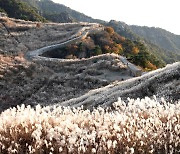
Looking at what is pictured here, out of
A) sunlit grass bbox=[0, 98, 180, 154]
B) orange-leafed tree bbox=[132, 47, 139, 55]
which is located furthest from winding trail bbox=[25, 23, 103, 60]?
sunlit grass bbox=[0, 98, 180, 154]

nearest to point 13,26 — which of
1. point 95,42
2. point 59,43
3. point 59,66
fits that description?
point 59,43

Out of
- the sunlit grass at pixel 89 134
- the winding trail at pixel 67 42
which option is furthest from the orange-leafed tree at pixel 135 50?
the sunlit grass at pixel 89 134

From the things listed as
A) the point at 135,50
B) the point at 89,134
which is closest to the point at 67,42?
the point at 135,50

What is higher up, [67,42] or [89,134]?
[89,134]

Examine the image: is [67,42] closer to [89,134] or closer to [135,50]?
[135,50]

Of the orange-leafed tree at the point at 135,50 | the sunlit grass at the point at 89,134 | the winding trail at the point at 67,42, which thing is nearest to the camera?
the sunlit grass at the point at 89,134

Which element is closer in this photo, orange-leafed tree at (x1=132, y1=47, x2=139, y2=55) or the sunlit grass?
the sunlit grass

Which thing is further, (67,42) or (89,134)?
(67,42)

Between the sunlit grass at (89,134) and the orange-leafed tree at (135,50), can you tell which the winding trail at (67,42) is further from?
the sunlit grass at (89,134)

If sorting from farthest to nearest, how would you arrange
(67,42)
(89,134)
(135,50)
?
(135,50)
(67,42)
(89,134)

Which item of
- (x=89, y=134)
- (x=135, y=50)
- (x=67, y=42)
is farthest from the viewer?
(x=135, y=50)

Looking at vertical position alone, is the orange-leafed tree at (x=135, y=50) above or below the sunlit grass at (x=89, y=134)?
below

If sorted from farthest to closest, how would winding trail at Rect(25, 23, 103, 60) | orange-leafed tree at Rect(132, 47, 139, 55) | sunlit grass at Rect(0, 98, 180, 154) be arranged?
orange-leafed tree at Rect(132, 47, 139, 55), winding trail at Rect(25, 23, 103, 60), sunlit grass at Rect(0, 98, 180, 154)

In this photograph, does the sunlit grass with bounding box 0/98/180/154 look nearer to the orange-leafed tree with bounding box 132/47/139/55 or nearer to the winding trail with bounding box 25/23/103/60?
the winding trail with bounding box 25/23/103/60
